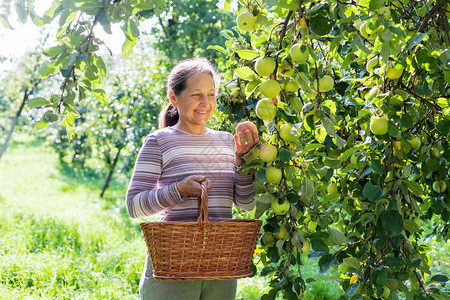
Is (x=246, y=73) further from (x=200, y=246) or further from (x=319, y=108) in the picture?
(x=200, y=246)

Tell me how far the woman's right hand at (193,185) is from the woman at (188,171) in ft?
0.22

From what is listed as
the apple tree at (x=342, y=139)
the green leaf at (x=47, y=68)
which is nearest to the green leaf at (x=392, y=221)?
the apple tree at (x=342, y=139)

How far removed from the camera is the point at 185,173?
5.65ft

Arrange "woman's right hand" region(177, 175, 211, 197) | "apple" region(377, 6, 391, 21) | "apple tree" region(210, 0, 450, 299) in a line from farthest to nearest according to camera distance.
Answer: "woman's right hand" region(177, 175, 211, 197)
"apple tree" region(210, 0, 450, 299)
"apple" region(377, 6, 391, 21)

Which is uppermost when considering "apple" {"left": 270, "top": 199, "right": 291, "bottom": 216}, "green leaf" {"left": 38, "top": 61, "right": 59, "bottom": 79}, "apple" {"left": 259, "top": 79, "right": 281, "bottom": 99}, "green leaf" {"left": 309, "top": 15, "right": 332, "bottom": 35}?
"green leaf" {"left": 309, "top": 15, "right": 332, "bottom": 35}

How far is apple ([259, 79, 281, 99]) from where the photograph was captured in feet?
3.91

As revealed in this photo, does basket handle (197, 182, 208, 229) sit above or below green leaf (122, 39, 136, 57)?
below

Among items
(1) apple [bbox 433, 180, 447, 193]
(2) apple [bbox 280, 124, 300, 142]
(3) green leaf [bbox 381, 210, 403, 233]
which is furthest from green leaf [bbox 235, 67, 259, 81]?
(1) apple [bbox 433, 180, 447, 193]

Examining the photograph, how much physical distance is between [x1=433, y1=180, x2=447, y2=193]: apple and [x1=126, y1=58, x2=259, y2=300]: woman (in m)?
0.63

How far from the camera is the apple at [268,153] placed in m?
1.31

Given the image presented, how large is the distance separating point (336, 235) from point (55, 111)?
2.49 ft

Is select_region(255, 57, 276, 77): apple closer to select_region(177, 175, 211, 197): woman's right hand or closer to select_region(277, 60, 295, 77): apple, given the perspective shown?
select_region(277, 60, 295, 77): apple

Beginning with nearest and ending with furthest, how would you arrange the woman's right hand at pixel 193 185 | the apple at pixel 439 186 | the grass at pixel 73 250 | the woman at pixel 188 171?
the woman's right hand at pixel 193 185, the woman at pixel 188 171, the apple at pixel 439 186, the grass at pixel 73 250

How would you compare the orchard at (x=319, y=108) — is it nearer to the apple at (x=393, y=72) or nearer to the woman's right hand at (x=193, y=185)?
the apple at (x=393, y=72)
